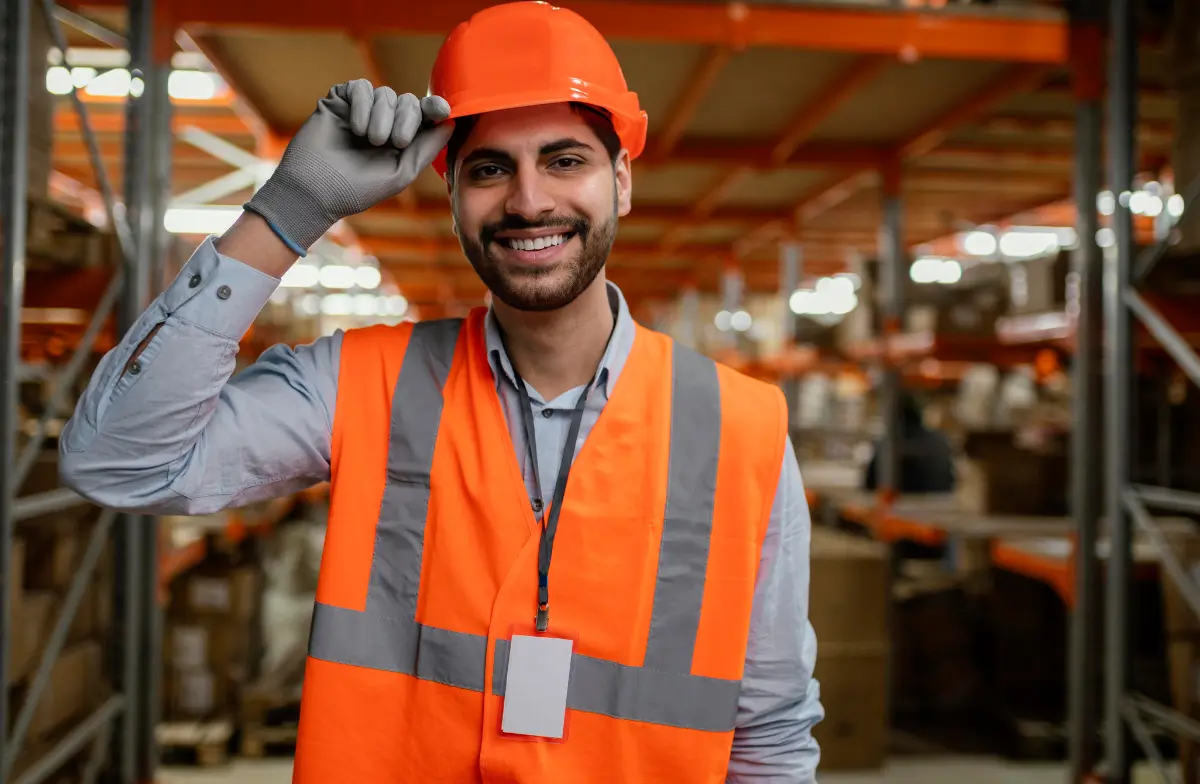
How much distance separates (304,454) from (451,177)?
2.20 feet

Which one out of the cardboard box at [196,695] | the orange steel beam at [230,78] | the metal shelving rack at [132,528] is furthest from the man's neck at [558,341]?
the cardboard box at [196,695]

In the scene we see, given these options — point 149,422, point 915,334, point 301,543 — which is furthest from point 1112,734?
point 301,543

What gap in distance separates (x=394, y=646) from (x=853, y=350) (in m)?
6.60

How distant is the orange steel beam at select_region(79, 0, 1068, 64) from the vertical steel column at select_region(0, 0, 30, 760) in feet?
5.31

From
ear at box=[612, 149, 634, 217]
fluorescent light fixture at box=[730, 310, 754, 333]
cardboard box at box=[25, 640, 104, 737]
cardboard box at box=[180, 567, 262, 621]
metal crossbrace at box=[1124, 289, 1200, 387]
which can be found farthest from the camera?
fluorescent light fixture at box=[730, 310, 754, 333]

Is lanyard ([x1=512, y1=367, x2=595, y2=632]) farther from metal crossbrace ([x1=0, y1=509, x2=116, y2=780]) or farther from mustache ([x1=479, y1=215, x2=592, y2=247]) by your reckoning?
metal crossbrace ([x1=0, y1=509, x2=116, y2=780])

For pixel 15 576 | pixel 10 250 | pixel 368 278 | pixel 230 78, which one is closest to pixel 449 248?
pixel 230 78

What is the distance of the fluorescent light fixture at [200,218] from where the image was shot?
429 inches

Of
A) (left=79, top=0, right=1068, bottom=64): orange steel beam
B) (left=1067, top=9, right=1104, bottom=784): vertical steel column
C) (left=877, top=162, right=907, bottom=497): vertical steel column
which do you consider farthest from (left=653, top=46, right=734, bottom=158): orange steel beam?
(left=1067, top=9, right=1104, bottom=784): vertical steel column

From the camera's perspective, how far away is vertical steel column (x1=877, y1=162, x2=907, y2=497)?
7.01 metres

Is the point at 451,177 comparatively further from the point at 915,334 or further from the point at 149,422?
the point at 915,334

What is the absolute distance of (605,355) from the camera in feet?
6.31

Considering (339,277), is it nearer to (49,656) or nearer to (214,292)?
(49,656)

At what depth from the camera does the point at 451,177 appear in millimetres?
1958
